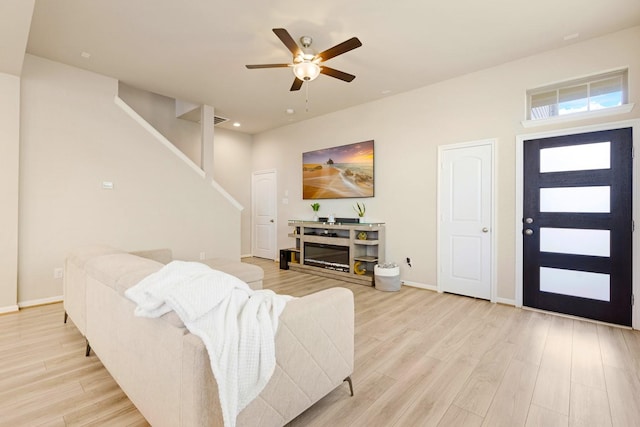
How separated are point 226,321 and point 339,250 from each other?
13.3ft

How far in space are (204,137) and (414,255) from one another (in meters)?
3.99

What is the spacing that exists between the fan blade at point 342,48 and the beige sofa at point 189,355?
6.77 ft

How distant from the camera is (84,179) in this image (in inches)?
154

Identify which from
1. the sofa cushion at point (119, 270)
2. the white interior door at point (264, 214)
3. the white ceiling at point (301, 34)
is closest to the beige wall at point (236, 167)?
the white interior door at point (264, 214)

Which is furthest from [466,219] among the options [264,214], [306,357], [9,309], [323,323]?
[9,309]

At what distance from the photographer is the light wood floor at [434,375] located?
67.7 inches

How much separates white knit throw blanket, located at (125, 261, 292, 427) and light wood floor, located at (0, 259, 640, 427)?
0.71 metres

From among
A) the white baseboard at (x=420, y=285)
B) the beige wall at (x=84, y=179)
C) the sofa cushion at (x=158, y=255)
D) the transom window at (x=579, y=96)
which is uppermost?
the transom window at (x=579, y=96)

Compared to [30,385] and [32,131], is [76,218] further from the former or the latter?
[30,385]

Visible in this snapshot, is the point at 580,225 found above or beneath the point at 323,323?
above

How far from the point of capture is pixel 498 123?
3.78 meters

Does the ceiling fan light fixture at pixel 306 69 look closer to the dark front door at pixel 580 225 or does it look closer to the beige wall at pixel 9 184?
the dark front door at pixel 580 225

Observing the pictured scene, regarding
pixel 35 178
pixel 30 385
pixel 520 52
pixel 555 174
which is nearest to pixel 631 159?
pixel 555 174

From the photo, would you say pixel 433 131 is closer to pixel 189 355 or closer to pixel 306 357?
pixel 306 357
